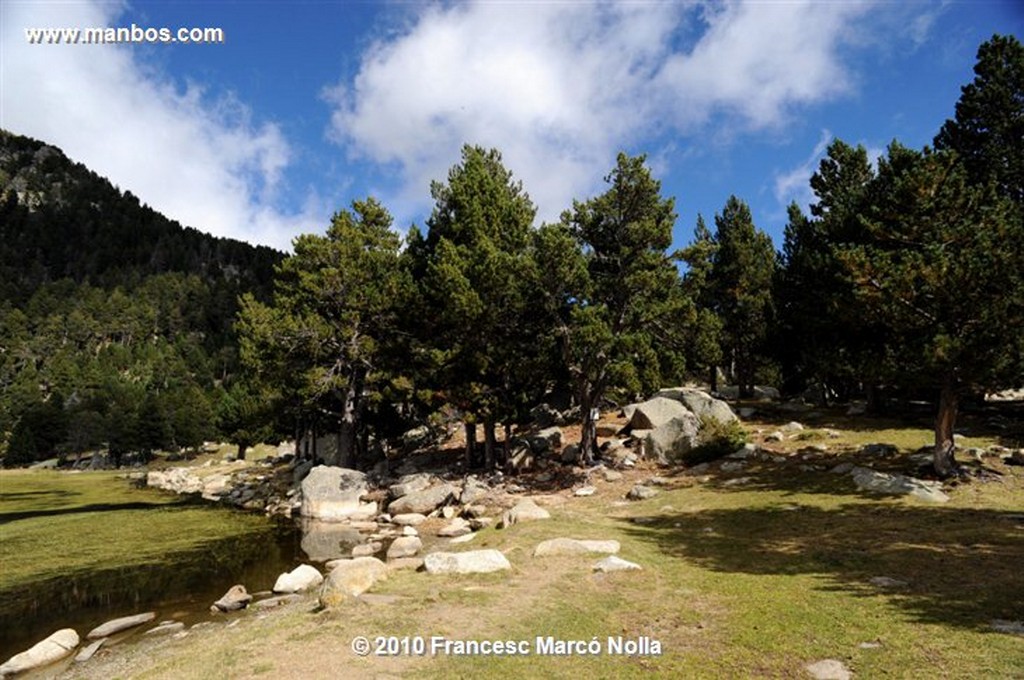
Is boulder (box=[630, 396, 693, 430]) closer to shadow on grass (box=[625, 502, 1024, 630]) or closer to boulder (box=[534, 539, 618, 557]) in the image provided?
shadow on grass (box=[625, 502, 1024, 630])

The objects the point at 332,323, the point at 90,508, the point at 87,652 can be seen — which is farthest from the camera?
the point at 90,508

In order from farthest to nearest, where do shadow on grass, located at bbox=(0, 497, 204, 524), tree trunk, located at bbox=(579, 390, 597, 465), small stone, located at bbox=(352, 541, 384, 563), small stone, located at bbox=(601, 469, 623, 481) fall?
1. shadow on grass, located at bbox=(0, 497, 204, 524)
2. tree trunk, located at bbox=(579, 390, 597, 465)
3. small stone, located at bbox=(601, 469, 623, 481)
4. small stone, located at bbox=(352, 541, 384, 563)

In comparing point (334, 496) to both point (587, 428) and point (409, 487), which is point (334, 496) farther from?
point (587, 428)

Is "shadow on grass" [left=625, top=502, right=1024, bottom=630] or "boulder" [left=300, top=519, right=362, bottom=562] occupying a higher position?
"shadow on grass" [left=625, top=502, right=1024, bottom=630]

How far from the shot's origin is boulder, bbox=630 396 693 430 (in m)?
33.5

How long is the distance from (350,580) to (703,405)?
2669 centimetres

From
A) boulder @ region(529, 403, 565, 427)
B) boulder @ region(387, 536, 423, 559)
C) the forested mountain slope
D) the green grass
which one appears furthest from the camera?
the forested mountain slope

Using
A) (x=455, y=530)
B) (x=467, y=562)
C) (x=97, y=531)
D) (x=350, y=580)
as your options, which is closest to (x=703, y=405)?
(x=455, y=530)

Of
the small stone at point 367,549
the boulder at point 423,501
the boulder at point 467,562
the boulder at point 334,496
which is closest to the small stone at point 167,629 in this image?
the boulder at point 467,562

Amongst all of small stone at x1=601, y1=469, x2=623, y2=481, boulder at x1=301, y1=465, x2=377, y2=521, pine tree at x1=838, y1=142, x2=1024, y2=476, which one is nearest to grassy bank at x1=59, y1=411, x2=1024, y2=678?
pine tree at x1=838, y1=142, x2=1024, y2=476

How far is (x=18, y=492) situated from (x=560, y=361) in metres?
58.4

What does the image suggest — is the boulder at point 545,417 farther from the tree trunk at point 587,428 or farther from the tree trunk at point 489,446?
the tree trunk at point 587,428

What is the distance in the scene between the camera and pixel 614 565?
13594mm

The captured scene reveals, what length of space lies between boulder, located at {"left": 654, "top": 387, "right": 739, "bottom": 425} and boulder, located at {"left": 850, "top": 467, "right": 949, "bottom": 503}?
31.9ft
